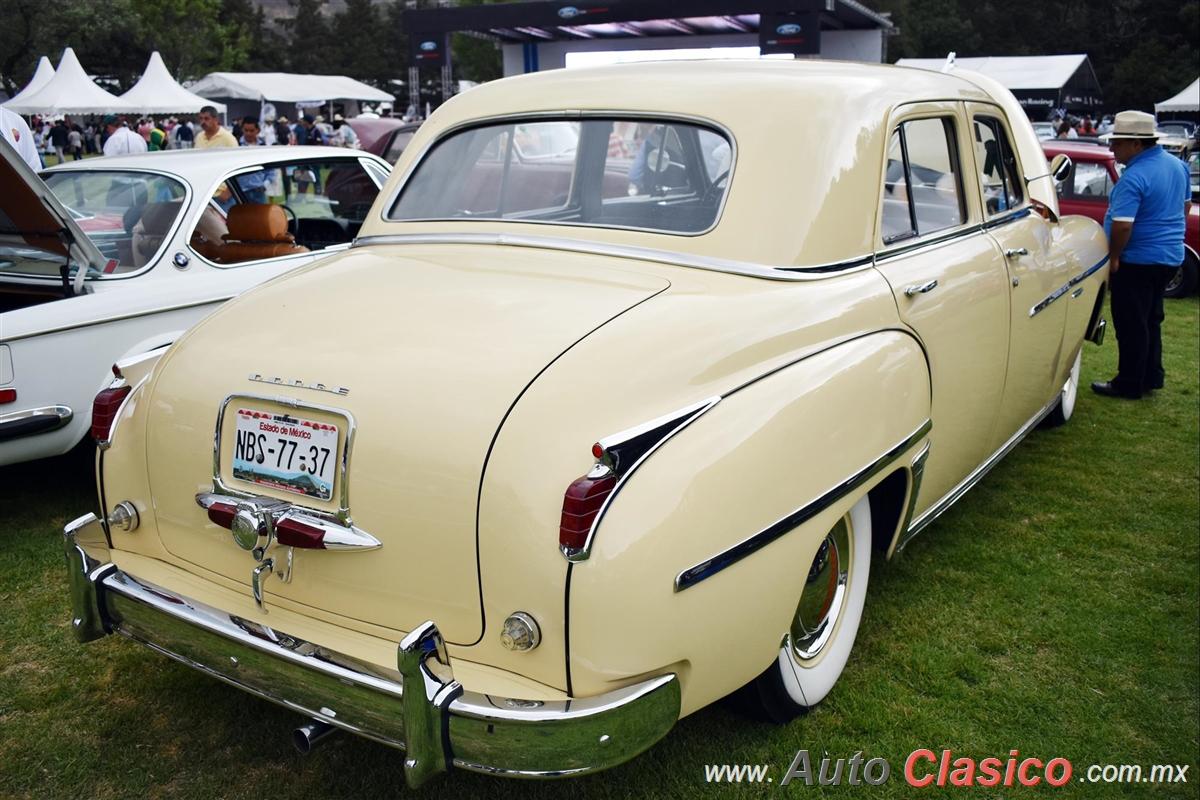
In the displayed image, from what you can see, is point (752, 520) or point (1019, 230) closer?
point (752, 520)

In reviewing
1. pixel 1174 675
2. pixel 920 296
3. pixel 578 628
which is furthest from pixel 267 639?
pixel 1174 675

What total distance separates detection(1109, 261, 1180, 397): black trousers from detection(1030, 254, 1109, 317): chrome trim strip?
37.8 inches

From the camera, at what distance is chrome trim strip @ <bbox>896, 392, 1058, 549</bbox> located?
11.3 feet

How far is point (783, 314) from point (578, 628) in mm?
1089

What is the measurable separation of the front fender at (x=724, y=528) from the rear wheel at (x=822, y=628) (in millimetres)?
308

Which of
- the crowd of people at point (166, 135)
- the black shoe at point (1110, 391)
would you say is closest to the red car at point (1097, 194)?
the black shoe at point (1110, 391)

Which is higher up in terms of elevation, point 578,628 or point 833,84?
point 833,84

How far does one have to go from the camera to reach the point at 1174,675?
3.31 m

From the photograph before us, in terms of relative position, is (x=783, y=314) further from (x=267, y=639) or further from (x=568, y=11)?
(x=568, y=11)

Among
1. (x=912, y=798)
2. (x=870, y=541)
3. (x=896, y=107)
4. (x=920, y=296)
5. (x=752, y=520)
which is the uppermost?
(x=896, y=107)

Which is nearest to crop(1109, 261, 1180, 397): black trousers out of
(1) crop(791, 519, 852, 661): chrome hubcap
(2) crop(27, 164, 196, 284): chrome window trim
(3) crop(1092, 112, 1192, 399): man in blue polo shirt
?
(3) crop(1092, 112, 1192, 399): man in blue polo shirt

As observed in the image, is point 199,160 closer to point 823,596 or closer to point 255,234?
point 255,234

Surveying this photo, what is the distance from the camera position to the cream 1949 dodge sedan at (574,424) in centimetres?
215

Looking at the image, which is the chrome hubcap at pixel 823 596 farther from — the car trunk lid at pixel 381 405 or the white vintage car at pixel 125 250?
the white vintage car at pixel 125 250
